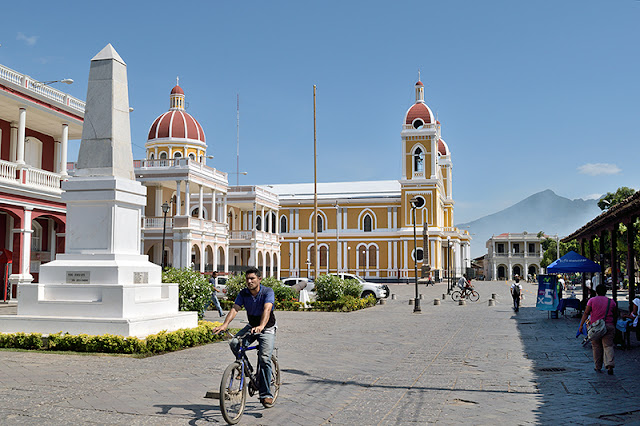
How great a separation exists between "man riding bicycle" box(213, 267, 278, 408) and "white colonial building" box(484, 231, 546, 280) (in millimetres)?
109727

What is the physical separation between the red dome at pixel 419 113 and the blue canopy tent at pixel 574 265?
1931 inches

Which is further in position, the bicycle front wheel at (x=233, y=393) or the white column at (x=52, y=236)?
the white column at (x=52, y=236)

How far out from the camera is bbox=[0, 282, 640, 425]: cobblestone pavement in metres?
6.77

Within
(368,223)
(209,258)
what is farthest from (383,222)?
(209,258)

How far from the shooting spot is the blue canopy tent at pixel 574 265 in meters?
19.8

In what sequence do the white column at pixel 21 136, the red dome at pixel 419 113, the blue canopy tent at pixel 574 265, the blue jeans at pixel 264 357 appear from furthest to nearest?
the red dome at pixel 419 113 < the white column at pixel 21 136 < the blue canopy tent at pixel 574 265 < the blue jeans at pixel 264 357

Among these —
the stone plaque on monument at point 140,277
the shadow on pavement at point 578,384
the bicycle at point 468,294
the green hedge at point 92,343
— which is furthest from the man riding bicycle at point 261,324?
the bicycle at point 468,294

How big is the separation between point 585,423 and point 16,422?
19.3 ft

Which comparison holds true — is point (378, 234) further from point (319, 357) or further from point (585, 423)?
point (585, 423)

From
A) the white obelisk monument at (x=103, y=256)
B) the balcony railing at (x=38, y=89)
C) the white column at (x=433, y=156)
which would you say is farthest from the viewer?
the white column at (x=433, y=156)

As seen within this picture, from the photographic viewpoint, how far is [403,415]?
689 centimetres

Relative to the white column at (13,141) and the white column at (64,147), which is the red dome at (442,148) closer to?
the white column at (64,147)

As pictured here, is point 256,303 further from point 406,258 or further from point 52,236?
point 406,258

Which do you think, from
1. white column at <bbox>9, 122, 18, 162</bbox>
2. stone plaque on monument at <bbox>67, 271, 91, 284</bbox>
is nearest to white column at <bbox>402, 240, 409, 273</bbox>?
white column at <bbox>9, 122, 18, 162</bbox>
